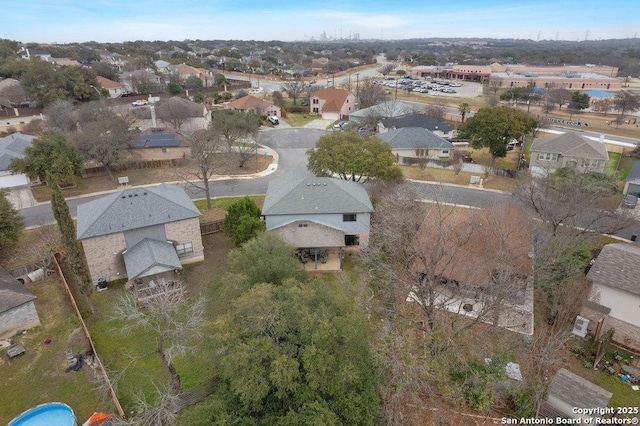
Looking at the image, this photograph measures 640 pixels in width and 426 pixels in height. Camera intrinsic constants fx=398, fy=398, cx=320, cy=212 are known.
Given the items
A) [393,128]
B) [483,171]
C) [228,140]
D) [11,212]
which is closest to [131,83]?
[228,140]

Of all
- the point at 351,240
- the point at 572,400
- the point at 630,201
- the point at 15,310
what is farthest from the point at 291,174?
the point at 630,201

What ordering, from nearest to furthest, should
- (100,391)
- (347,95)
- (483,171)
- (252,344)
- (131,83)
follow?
(252,344)
(100,391)
(483,171)
(347,95)
(131,83)

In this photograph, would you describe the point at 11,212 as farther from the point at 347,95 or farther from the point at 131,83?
the point at 131,83

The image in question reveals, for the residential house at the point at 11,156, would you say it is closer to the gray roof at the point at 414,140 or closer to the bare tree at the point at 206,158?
the bare tree at the point at 206,158

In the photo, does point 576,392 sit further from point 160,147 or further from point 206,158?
point 160,147

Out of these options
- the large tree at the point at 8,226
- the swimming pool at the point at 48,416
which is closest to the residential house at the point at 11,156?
the large tree at the point at 8,226

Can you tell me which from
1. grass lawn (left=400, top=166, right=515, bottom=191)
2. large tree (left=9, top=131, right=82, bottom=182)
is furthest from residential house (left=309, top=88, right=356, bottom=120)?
large tree (left=9, top=131, right=82, bottom=182)

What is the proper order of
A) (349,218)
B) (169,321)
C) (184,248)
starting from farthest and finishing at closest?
(349,218) < (184,248) < (169,321)
